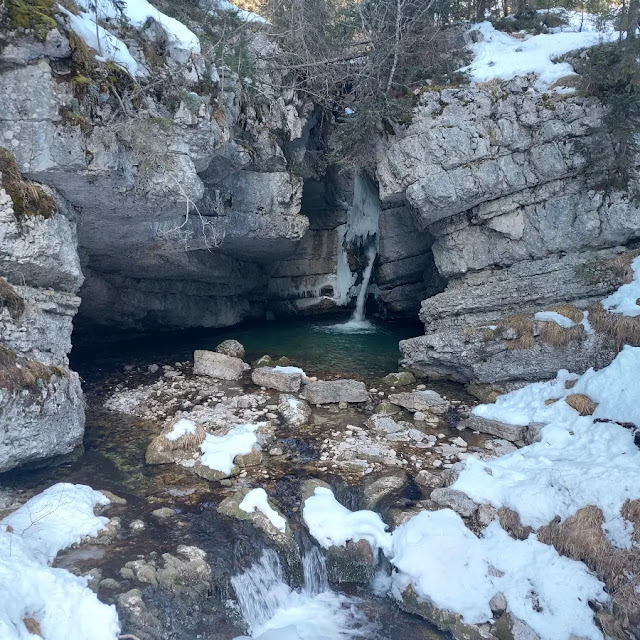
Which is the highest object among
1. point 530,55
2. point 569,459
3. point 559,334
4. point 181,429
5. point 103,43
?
point 530,55

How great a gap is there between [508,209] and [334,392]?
843 cm

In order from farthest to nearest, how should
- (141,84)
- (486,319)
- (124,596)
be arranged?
1. (486,319)
2. (141,84)
3. (124,596)

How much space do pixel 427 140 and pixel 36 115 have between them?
11.2m

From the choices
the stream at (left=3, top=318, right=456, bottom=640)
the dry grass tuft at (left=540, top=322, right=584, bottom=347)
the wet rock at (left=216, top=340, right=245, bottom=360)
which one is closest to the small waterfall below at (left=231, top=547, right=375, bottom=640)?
the stream at (left=3, top=318, right=456, bottom=640)

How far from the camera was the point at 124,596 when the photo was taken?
6.45m

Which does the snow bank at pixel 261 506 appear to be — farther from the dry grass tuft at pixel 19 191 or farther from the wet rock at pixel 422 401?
the dry grass tuft at pixel 19 191

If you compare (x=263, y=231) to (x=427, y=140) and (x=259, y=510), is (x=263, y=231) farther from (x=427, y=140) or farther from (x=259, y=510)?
(x=259, y=510)

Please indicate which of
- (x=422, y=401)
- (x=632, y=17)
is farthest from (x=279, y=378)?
(x=632, y=17)

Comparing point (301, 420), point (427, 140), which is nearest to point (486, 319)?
point (427, 140)

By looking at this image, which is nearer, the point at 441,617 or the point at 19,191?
the point at 441,617

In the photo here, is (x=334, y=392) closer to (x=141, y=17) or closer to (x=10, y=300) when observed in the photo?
(x=10, y=300)

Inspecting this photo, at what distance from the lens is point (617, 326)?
12.4 metres

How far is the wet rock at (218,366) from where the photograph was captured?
15.4 m

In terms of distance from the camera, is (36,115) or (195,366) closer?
(36,115)
